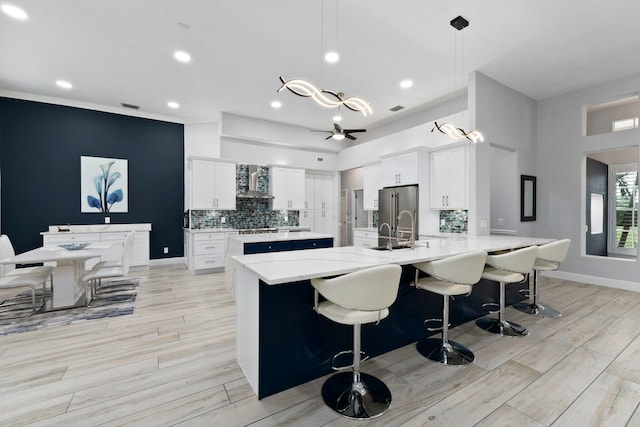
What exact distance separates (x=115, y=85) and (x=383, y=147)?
5.26 m

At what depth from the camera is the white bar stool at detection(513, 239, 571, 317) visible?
312 cm

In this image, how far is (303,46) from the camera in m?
3.71

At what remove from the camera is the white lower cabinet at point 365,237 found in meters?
6.27

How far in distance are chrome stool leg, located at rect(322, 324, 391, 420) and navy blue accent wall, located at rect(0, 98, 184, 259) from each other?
577cm

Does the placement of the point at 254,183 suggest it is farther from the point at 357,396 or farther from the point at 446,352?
the point at 357,396

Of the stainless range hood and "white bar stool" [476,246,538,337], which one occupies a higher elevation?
the stainless range hood

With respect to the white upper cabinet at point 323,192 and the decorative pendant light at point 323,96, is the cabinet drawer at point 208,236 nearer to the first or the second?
the white upper cabinet at point 323,192

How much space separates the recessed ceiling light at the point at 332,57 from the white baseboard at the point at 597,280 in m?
5.50

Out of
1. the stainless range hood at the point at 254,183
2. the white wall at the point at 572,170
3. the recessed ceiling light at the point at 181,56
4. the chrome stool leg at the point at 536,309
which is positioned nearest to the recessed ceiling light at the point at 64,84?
the recessed ceiling light at the point at 181,56

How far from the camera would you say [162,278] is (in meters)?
5.14

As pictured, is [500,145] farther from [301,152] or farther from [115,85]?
[115,85]

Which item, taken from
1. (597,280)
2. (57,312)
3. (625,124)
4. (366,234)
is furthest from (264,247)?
(625,124)

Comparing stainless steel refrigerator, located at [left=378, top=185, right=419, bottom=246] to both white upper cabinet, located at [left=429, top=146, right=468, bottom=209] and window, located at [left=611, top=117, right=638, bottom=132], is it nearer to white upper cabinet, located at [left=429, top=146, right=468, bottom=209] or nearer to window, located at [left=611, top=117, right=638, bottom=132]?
white upper cabinet, located at [left=429, top=146, right=468, bottom=209]

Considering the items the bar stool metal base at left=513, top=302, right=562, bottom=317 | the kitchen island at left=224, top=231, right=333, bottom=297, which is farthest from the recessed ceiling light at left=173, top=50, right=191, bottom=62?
the bar stool metal base at left=513, top=302, right=562, bottom=317
